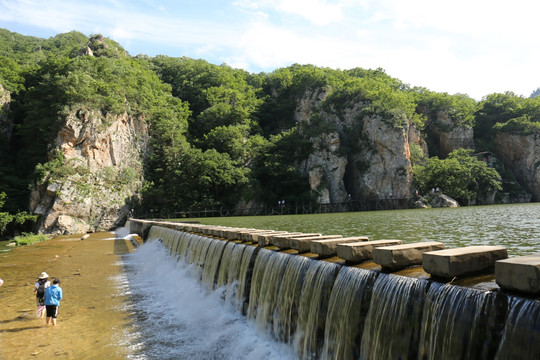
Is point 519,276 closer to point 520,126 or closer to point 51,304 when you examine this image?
point 51,304

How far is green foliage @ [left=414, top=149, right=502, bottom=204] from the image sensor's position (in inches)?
2402

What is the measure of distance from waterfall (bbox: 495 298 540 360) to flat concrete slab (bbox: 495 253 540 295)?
108 mm

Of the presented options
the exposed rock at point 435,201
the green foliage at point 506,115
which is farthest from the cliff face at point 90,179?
the green foliage at point 506,115

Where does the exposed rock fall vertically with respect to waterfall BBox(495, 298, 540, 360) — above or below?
below

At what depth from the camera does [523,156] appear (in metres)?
71.6

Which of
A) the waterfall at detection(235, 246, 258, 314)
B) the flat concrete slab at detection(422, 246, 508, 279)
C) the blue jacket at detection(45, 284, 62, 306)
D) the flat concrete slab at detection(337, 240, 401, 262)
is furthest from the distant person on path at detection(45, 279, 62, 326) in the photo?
the flat concrete slab at detection(422, 246, 508, 279)

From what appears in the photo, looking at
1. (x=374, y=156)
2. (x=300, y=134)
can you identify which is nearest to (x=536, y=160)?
(x=374, y=156)

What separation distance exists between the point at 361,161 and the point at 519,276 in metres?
65.2

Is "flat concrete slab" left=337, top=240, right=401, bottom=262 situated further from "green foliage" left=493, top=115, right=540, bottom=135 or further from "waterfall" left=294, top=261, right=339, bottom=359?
"green foliage" left=493, top=115, right=540, bottom=135

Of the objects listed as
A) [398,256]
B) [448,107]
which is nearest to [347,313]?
[398,256]

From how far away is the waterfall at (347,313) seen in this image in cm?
494

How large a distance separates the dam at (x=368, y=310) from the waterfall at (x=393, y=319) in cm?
1

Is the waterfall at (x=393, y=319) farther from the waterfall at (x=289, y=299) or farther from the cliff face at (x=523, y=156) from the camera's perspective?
the cliff face at (x=523, y=156)

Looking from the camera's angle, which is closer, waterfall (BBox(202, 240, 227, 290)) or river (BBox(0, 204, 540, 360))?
river (BBox(0, 204, 540, 360))
